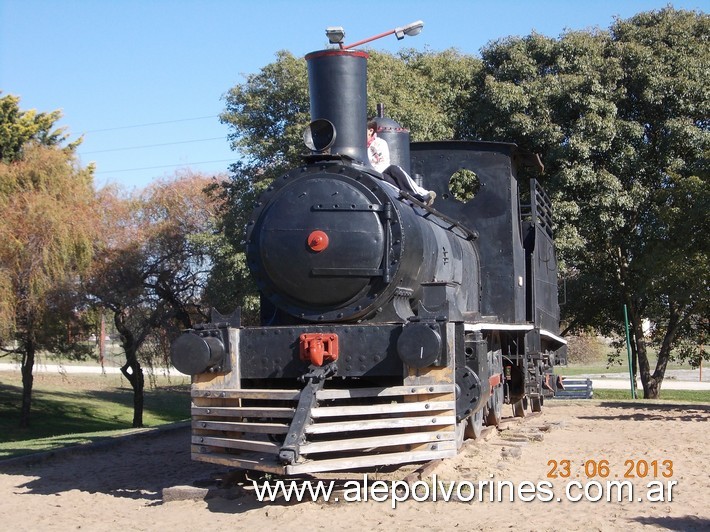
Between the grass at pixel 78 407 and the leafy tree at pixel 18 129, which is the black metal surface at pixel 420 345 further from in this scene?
the leafy tree at pixel 18 129

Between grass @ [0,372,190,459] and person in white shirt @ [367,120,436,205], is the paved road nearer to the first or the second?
grass @ [0,372,190,459]

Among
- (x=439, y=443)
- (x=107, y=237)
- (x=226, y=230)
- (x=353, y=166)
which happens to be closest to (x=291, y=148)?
(x=226, y=230)

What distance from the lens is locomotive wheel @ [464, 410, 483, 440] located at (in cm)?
946

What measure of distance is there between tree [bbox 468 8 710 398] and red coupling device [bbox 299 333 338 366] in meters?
12.5

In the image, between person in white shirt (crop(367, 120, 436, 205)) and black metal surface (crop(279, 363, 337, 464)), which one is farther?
person in white shirt (crop(367, 120, 436, 205))

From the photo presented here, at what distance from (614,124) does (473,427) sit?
12207 mm

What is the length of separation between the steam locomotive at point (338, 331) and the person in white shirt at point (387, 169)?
0.90ft

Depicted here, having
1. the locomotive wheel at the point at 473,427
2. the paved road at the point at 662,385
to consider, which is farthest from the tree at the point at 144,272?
the paved road at the point at 662,385

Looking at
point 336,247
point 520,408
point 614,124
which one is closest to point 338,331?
point 336,247

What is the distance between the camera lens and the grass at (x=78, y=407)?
20750mm

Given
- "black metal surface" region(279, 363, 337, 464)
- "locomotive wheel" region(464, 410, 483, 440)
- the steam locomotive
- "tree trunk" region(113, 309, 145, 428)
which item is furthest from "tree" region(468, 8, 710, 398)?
"black metal surface" region(279, 363, 337, 464)

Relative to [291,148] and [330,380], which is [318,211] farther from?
[291,148]

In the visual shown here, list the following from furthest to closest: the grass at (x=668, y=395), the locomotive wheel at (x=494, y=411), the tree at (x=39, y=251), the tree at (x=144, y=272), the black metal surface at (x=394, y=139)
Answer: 1. the grass at (x=668, y=395)
2. the tree at (x=144, y=272)
3. the tree at (x=39, y=251)
4. the locomotive wheel at (x=494, y=411)
5. the black metal surface at (x=394, y=139)

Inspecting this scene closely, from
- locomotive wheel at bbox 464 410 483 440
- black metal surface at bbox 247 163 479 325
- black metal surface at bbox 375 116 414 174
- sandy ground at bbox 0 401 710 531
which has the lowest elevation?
sandy ground at bbox 0 401 710 531
